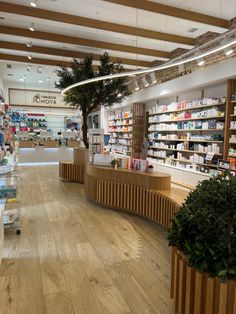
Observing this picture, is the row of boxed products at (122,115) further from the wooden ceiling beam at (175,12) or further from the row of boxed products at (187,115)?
the wooden ceiling beam at (175,12)

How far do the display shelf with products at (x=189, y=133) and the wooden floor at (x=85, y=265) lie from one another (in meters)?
3.16

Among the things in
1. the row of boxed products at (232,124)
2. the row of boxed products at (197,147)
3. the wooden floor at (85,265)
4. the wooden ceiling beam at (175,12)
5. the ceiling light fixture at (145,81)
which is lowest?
the wooden floor at (85,265)

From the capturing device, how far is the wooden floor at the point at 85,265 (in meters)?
2.41

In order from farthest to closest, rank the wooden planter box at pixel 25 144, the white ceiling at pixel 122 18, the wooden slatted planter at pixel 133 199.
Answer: the wooden planter box at pixel 25 144
the white ceiling at pixel 122 18
the wooden slatted planter at pixel 133 199

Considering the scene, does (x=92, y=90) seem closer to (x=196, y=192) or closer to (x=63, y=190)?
(x=63, y=190)

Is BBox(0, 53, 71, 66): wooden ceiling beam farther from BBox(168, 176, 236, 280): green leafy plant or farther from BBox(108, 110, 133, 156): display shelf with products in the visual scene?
BBox(168, 176, 236, 280): green leafy plant

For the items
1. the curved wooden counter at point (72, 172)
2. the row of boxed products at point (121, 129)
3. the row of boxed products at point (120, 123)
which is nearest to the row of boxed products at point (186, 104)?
the row of boxed products at point (120, 123)

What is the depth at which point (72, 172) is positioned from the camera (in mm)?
8141

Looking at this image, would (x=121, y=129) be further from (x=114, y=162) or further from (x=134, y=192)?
(x=134, y=192)

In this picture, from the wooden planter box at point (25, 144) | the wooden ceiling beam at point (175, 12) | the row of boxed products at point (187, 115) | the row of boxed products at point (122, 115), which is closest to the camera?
the wooden ceiling beam at point (175, 12)

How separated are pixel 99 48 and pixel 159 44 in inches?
71.0

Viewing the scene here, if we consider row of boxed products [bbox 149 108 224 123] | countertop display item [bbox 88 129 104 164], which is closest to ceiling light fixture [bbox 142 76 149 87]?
row of boxed products [bbox 149 108 224 123]

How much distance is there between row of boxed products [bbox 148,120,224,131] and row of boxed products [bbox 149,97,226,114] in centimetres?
48

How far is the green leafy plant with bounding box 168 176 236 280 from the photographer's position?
1657 millimetres
